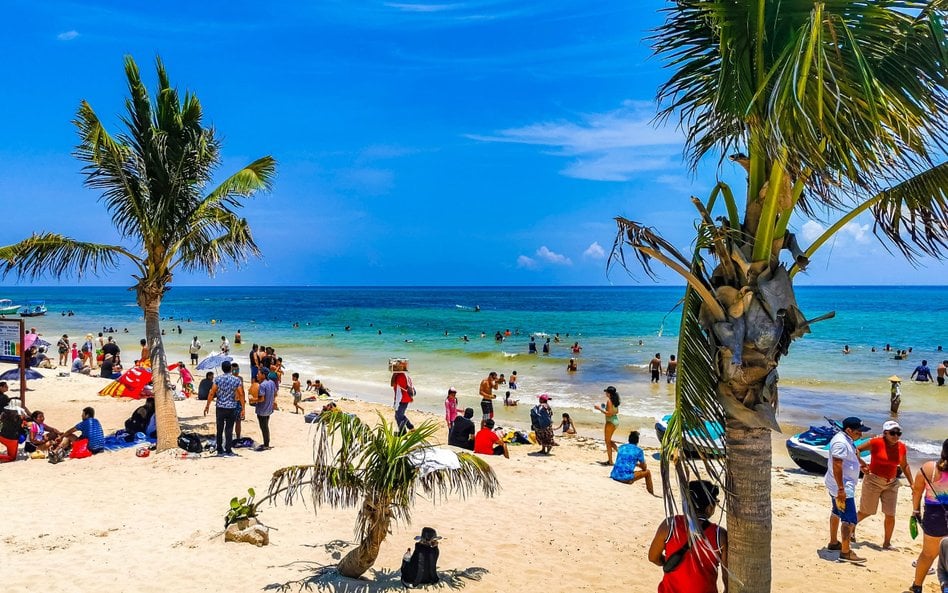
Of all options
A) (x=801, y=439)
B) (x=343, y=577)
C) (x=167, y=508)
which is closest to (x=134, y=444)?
(x=167, y=508)

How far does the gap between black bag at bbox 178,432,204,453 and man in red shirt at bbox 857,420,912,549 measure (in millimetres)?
10472

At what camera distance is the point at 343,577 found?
20.8 feet

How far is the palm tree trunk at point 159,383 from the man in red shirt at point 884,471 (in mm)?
10992

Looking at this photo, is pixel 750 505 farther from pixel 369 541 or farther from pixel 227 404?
pixel 227 404

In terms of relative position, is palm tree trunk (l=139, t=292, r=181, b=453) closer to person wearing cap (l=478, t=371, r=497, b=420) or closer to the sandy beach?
the sandy beach

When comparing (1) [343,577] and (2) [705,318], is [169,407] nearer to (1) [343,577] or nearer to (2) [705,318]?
(1) [343,577]

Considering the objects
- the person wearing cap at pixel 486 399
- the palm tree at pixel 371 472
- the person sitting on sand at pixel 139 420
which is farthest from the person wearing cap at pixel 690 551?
the person sitting on sand at pixel 139 420

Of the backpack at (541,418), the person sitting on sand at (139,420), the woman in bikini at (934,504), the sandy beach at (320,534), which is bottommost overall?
the sandy beach at (320,534)

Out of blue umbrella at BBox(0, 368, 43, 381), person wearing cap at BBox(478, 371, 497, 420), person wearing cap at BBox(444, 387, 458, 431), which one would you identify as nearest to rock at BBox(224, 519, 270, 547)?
person wearing cap at BBox(444, 387, 458, 431)

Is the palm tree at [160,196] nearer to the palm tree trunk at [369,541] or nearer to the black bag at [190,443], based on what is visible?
the black bag at [190,443]

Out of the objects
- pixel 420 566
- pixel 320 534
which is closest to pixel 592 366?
pixel 320 534

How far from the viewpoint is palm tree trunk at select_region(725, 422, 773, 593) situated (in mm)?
4020

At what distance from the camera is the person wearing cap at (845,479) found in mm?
7211

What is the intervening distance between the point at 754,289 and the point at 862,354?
3951cm
